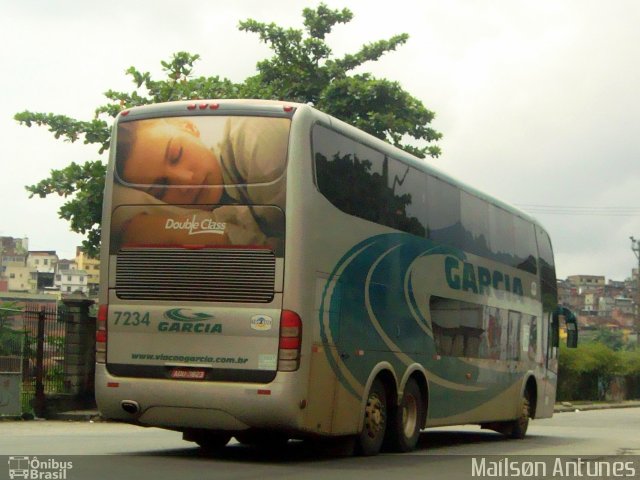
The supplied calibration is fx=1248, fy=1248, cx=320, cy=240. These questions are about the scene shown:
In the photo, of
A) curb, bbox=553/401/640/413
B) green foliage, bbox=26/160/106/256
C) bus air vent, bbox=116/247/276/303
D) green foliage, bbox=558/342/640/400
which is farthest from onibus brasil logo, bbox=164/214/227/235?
green foliage, bbox=558/342/640/400

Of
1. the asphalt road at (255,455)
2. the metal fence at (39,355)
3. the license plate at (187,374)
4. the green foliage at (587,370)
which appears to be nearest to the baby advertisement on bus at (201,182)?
the license plate at (187,374)

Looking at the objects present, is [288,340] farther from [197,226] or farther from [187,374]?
[197,226]

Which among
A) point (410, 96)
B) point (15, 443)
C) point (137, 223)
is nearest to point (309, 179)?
point (137, 223)

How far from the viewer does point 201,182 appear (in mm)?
14273

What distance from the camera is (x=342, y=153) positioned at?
1499 centimetres

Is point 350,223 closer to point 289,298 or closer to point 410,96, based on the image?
point 289,298

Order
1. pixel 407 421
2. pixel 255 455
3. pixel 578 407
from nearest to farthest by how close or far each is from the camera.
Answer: pixel 255 455 < pixel 407 421 < pixel 578 407

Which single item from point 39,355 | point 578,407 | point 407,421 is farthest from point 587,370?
point 407,421

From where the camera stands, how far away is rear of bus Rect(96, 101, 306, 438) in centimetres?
1384

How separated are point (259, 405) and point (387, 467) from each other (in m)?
1.71

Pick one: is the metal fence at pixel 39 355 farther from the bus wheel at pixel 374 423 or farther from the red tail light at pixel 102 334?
the bus wheel at pixel 374 423

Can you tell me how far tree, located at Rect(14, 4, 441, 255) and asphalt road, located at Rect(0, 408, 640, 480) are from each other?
11.6m

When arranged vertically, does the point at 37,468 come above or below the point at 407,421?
below

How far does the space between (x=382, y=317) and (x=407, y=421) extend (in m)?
1.80
